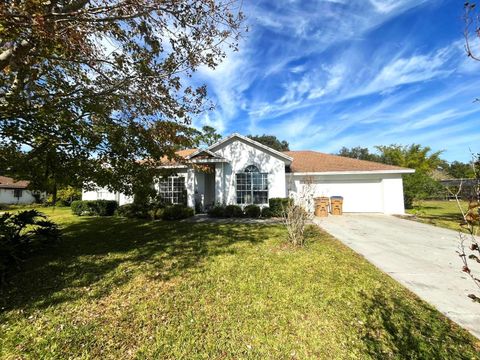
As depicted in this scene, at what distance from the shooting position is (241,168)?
16312 millimetres

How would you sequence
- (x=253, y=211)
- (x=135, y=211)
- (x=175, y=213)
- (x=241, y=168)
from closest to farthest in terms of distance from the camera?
(x=175, y=213) < (x=253, y=211) < (x=135, y=211) < (x=241, y=168)

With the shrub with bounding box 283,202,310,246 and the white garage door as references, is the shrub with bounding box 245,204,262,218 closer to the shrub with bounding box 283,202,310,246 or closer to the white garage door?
the white garage door

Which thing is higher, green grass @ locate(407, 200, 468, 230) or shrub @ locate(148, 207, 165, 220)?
shrub @ locate(148, 207, 165, 220)

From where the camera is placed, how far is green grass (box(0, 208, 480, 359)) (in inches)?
126

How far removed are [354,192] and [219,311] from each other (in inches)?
618

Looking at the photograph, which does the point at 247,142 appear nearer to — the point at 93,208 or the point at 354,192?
the point at 354,192

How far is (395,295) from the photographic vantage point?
446cm

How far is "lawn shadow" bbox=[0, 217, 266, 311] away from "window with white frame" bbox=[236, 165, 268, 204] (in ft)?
18.6

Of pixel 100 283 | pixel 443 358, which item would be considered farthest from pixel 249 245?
pixel 443 358

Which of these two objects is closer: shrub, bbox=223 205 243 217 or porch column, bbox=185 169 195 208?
shrub, bbox=223 205 243 217

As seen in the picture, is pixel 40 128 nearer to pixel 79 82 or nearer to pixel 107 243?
pixel 79 82

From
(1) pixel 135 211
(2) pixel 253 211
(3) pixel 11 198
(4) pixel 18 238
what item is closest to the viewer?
(4) pixel 18 238

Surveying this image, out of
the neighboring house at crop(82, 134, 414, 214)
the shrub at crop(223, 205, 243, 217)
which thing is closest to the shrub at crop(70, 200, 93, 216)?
the neighboring house at crop(82, 134, 414, 214)

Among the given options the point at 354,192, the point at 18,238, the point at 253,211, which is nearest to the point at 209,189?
the point at 253,211
